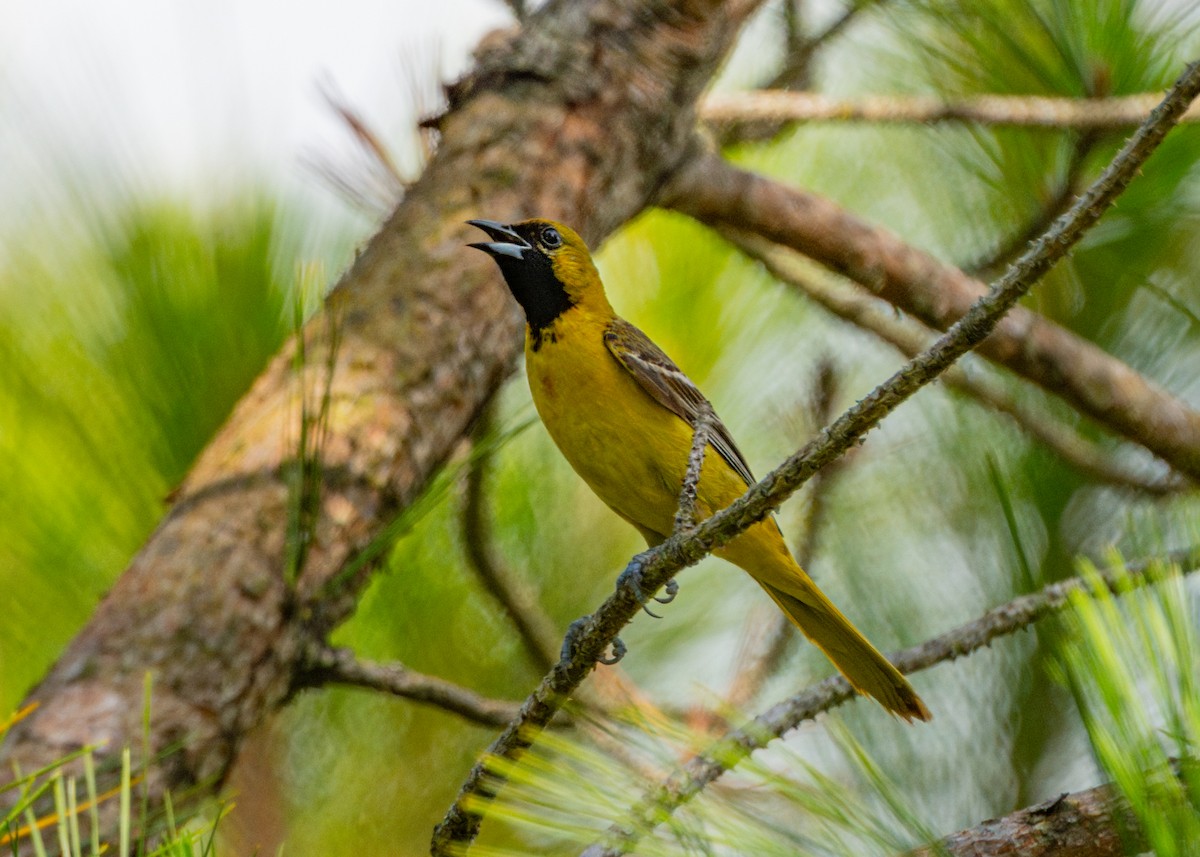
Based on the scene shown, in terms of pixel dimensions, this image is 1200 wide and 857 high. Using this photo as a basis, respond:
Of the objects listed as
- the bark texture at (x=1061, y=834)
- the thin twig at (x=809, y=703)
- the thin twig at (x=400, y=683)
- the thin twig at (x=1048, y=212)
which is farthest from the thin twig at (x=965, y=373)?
the bark texture at (x=1061, y=834)

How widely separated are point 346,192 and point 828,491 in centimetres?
Answer: 173

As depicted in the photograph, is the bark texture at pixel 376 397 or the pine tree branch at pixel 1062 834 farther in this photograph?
the bark texture at pixel 376 397

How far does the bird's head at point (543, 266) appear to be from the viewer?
126 inches

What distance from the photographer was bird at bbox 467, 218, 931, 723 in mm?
3129

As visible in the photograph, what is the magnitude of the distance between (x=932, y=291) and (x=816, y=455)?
222cm

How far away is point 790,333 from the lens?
421 cm

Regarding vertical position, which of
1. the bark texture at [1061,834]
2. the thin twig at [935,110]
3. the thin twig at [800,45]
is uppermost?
the thin twig at [800,45]

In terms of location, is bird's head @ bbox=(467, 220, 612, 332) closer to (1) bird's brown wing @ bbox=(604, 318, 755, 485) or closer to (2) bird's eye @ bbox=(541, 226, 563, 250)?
(2) bird's eye @ bbox=(541, 226, 563, 250)

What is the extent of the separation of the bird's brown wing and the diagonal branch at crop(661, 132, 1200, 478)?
0.58m

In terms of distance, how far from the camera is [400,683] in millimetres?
2631

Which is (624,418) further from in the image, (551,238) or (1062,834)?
(1062,834)

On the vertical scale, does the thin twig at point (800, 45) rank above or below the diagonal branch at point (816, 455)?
above

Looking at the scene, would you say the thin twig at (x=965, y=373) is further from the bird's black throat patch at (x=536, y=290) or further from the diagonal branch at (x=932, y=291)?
the bird's black throat patch at (x=536, y=290)

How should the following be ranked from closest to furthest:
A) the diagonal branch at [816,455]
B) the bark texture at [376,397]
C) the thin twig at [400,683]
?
the diagonal branch at [816,455] < the bark texture at [376,397] < the thin twig at [400,683]
